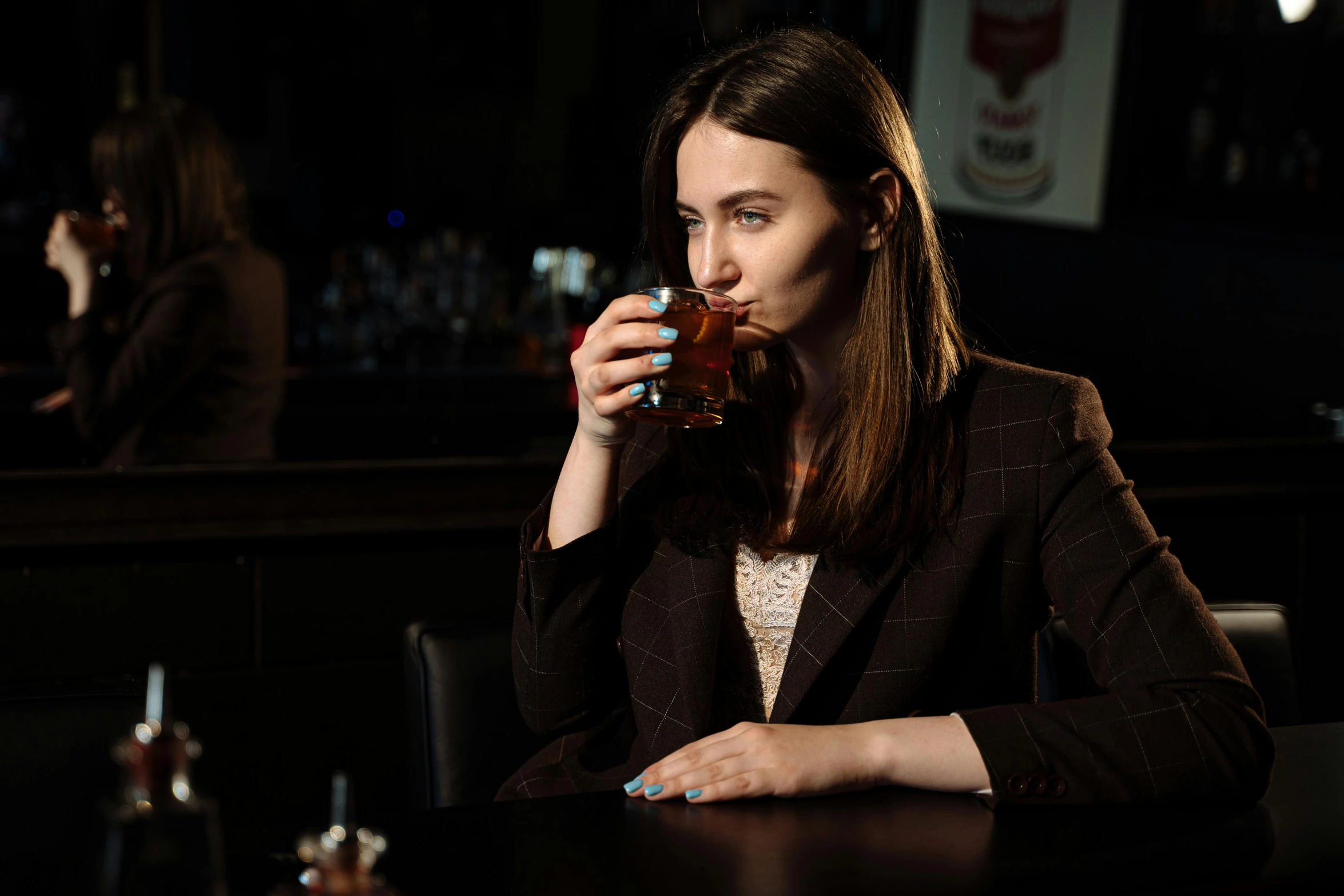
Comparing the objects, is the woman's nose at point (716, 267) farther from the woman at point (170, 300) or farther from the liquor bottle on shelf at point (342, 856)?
the woman at point (170, 300)

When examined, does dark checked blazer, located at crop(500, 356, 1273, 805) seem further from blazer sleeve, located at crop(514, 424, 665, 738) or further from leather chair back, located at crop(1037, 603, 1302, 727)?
leather chair back, located at crop(1037, 603, 1302, 727)

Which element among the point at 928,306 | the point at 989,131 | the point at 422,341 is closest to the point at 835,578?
the point at 928,306

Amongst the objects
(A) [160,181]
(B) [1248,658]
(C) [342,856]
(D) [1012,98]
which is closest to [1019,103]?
(D) [1012,98]

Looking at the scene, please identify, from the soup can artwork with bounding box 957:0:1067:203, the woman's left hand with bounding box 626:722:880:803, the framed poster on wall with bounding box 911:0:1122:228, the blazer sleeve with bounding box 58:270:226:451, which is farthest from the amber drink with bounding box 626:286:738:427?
the soup can artwork with bounding box 957:0:1067:203

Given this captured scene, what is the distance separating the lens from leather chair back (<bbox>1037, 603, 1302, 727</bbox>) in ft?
5.52

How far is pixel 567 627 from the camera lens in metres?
1.47

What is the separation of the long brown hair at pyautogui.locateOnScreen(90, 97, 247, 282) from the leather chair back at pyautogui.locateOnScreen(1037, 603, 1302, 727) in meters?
2.02

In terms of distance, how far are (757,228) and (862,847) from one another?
0.70 meters

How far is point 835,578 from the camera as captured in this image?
144 cm

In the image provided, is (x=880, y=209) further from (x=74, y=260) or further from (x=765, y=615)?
(x=74, y=260)

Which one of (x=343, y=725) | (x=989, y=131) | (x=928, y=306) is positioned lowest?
(x=343, y=725)

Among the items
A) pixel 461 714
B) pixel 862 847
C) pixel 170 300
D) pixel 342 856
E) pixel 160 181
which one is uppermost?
pixel 160 181

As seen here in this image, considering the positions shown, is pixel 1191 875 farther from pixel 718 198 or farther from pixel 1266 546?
pixel 1266 546

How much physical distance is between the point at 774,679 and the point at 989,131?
4.61m
